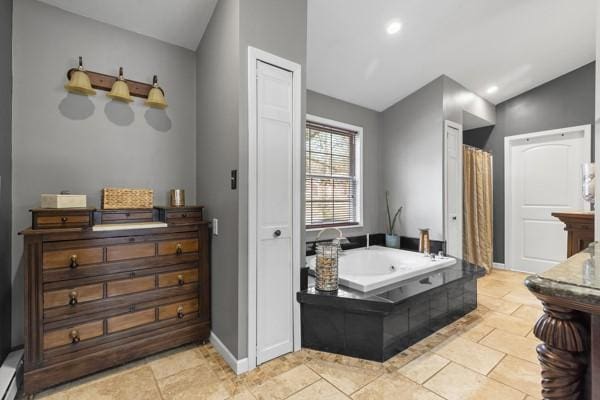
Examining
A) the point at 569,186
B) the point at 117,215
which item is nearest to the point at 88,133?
the point at 117,215

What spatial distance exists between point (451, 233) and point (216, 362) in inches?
123

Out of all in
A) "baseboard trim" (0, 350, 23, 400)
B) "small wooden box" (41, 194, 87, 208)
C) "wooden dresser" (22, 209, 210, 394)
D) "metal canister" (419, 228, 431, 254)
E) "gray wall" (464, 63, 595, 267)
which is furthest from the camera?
"gray wall" (464, 63, 595, 267)

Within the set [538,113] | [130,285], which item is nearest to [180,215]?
[130,285]

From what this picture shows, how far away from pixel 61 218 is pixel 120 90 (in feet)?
3.39

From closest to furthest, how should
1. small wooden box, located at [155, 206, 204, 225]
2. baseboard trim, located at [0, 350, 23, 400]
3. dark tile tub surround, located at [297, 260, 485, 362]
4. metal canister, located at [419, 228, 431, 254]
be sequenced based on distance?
baseboard trim, located at [0, 350, 23, 400] < dark tile tub surround, located at [297, 260, 485, 362] < small wooden box, located at [155, 206, 204, 225] < metal canister, located at [419, 228, 431, 254]

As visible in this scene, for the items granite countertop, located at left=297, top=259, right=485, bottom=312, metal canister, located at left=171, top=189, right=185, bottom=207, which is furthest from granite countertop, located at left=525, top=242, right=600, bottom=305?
metal canister, located at left=171, top=189, right=185, bottom=207

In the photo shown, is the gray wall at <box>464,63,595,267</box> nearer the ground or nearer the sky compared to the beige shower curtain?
nearer the sky

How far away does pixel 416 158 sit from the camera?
3734 millimetres

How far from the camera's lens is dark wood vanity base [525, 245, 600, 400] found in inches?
23.5

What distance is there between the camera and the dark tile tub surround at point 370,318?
2.00 metres

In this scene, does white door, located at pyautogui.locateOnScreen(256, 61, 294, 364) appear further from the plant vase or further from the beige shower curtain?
the beige shower curtain

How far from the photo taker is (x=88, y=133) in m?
2.16

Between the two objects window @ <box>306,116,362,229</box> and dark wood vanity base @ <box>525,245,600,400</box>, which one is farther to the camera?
window @ <box>306,116,362,229</box>

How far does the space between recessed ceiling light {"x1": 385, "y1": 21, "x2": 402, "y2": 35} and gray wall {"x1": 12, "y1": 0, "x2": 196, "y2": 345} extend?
6.04ft
